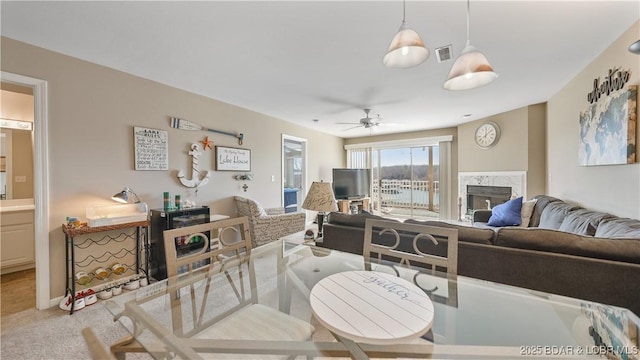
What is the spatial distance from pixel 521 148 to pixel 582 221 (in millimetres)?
2604

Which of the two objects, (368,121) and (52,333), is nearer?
(52,333)

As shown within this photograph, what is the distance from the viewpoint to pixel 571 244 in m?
1.53

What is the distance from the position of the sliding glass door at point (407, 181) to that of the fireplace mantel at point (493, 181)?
695 mm

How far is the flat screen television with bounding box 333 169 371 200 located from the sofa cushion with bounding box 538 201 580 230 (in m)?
3.86

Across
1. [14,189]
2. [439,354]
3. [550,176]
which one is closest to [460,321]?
[439,354]

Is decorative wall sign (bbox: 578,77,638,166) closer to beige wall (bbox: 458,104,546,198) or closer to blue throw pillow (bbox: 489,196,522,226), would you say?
blue throw pillow (bbox: 489,196,522,226)

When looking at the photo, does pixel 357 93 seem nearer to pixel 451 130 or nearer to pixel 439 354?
pixel 439 354

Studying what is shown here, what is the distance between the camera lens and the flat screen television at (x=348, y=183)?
641cm

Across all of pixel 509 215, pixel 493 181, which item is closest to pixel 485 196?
pixel 493 181

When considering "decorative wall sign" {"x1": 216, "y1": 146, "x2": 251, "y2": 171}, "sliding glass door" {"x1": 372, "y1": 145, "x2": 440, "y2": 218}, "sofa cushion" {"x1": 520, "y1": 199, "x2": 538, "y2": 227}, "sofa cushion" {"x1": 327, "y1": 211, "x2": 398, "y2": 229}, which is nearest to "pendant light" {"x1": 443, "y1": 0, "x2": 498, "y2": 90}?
"sofa cushion" {"x1": 327, "y1": 211, "x2": 398, "y2": 229}

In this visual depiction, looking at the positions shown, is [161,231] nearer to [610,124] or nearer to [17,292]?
[17,292]

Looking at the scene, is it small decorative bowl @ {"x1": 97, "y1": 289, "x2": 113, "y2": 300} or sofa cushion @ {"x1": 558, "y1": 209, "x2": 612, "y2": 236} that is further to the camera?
small decorative bowl @ {"x1": 97, "y1": 289, "x2": 113, "y2": 300}

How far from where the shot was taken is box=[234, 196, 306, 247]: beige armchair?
359 centimetres

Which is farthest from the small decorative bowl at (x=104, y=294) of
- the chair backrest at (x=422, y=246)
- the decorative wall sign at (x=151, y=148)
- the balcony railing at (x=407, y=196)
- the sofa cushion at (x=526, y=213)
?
the balcony railing at (x=407, y=196)
